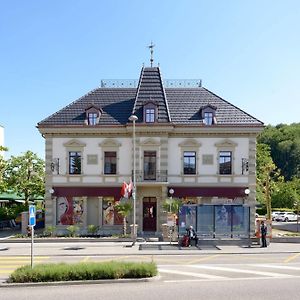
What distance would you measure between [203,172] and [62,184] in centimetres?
1181

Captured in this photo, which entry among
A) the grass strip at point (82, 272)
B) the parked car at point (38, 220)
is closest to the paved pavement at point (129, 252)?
the grass strip at point (82, 272)

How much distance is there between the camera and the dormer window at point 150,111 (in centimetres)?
3391

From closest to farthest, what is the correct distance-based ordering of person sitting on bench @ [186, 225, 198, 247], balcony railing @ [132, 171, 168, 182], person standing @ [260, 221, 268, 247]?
person standing @ [260, 221, 268, 247]
person sitting on bench @ [186, 225, 198, 247]
balcony railing @ [132, 171, 168, 182]

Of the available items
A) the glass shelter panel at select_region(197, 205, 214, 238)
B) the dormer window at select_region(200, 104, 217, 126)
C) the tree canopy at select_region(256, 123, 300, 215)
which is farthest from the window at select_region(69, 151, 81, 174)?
the tree canopy at select_region(256, 123, 300, 215)

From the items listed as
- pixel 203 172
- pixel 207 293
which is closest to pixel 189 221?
pixel 203 172

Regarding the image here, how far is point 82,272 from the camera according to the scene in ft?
49.5

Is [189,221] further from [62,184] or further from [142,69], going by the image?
[142,69]

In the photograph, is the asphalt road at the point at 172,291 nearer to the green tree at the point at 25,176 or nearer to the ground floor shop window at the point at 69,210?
the ground floor shop window at the point at 69,210

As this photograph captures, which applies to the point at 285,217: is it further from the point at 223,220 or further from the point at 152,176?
the point at 223,220

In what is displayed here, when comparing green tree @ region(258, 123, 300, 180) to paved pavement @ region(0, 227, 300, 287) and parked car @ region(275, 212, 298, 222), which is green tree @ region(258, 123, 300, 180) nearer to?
parked car @ region(275, 212, 298, 222)

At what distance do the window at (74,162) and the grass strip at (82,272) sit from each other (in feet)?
61.6

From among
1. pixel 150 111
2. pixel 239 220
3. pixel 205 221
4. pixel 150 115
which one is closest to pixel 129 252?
pixel 205 221

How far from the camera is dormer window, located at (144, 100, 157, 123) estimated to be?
33.9 meters

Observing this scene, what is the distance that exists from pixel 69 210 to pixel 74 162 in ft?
13.3
